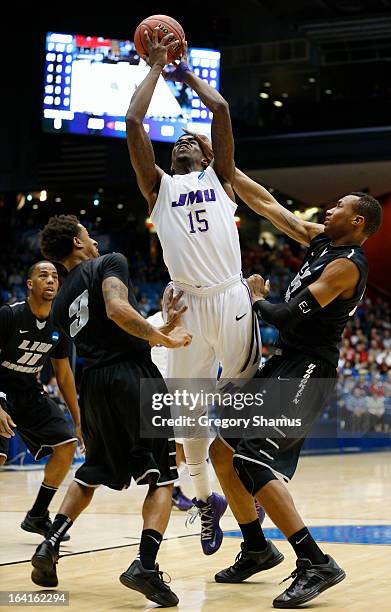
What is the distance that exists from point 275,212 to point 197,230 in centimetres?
84

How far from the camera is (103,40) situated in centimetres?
1631

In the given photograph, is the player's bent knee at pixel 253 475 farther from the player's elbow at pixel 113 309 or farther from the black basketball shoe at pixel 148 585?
the player's elbow at pixel 113 309

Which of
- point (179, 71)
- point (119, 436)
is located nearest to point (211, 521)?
point (119, 436)

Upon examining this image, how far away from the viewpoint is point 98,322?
15.4 ft

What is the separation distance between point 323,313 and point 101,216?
19236 mm

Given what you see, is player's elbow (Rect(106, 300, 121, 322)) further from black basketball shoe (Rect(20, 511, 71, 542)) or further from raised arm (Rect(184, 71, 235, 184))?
black basketball shoe (Rect(20, 511, 71, 542))

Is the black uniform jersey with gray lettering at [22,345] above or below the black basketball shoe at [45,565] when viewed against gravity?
above

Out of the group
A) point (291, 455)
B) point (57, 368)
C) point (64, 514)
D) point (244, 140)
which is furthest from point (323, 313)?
point (244, 140)

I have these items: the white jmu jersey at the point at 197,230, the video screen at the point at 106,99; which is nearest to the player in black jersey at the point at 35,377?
the white jmu jersey at the point at 197,230

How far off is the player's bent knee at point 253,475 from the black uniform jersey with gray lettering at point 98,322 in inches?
31.7

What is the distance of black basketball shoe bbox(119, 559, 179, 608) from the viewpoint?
167 inches

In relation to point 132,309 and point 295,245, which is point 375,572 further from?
point 295,245

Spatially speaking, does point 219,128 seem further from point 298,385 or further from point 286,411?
point 286,411

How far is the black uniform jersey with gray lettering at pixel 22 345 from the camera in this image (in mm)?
6539
